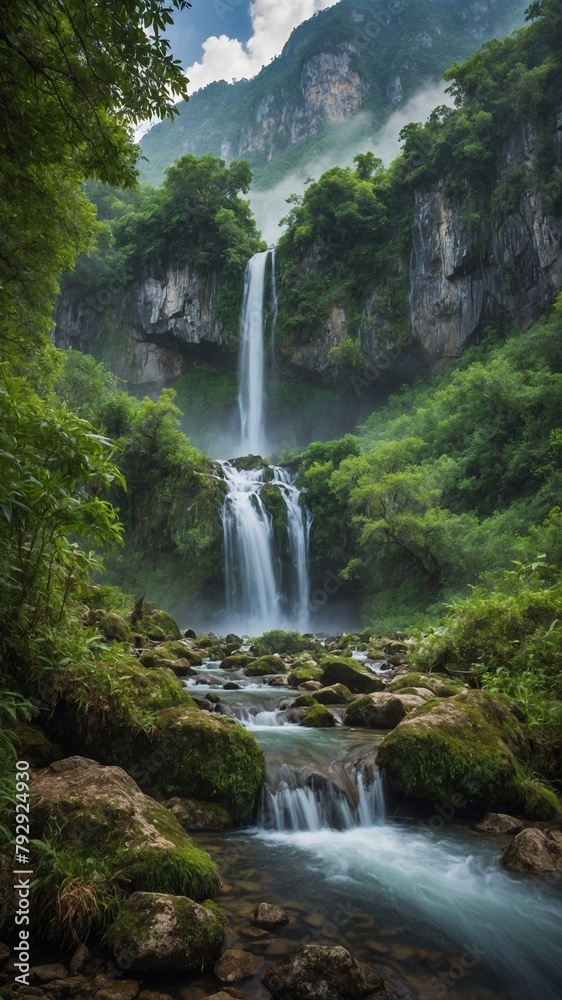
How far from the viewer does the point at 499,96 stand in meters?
31.7

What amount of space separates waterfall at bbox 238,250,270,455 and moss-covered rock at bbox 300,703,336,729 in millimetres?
31239

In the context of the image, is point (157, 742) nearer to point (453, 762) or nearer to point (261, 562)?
point (453, 762)

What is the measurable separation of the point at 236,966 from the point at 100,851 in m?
1.01

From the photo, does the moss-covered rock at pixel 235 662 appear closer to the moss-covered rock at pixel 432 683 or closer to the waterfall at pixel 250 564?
the moss-covered rock at pixel 432 683

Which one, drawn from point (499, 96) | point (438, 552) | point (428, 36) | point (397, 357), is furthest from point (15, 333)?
point (428, 36)

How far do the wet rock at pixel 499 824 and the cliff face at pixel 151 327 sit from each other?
121 ft

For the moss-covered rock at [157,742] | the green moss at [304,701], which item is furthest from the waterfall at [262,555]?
the moss-covered rock at [157,742]

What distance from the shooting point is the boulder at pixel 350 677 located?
10234mm

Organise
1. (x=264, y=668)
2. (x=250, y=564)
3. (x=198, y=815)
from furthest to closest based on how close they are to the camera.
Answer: (x=250, y=564) → (x=264, y=668) → (x=198, y=815)

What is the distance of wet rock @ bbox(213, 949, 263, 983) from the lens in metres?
3.02

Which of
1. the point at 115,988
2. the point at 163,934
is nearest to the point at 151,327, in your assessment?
the point at 163,934

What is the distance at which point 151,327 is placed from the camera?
40.0m

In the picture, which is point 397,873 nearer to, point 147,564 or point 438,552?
point 438,552

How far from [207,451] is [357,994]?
125 ft
